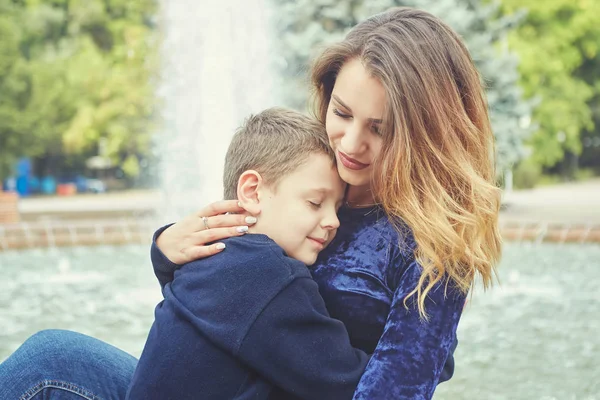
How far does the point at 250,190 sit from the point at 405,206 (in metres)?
0.33

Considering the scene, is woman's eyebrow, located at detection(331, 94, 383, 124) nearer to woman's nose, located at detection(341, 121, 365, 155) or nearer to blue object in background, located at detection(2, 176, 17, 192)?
woman's nose, located at detection(341, 121, 365, 155)

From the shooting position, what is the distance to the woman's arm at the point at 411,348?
141cm

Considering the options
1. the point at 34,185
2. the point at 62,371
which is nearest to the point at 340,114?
the point at 62,371

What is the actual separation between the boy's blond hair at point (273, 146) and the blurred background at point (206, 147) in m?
0.42

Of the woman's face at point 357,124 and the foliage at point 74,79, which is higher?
the woman's face at point 357,124

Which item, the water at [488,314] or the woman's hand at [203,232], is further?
the water at [488,314]

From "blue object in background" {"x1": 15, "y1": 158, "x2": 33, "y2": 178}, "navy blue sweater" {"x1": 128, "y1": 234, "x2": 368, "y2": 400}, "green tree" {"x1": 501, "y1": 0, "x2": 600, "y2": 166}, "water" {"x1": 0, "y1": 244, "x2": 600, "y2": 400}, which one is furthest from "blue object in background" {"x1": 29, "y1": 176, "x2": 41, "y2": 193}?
"navy blue sweater" {"x1": 128, "y1": 234, "x2": 368, "y2": 400}

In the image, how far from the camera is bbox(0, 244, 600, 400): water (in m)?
4.19

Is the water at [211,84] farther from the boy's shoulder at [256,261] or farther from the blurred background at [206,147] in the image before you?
the boy's shoulder at [256,261]

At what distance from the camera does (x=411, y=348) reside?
143 cm

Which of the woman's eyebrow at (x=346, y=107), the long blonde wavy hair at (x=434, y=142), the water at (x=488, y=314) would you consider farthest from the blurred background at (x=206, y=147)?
the long blonde wavy hair at (x=434, y=142)

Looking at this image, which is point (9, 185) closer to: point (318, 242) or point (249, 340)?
point (318, 242)

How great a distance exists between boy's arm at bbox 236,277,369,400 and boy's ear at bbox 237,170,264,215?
22cm

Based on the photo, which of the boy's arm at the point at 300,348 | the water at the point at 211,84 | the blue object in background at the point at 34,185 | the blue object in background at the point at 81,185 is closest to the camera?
the boy's arm at the point at 300,348
